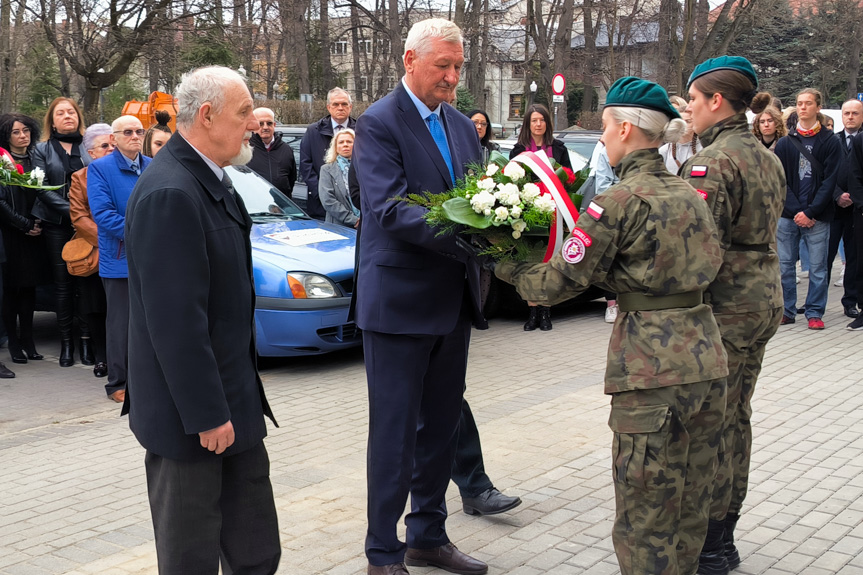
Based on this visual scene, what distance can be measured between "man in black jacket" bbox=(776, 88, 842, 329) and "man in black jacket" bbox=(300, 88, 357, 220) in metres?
4.86

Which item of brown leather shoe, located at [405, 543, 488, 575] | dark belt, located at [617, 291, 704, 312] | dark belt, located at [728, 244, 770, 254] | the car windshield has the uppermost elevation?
dark belt, located at [728, 244, 770, 254]

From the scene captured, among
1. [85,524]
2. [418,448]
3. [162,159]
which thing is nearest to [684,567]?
[418,448]

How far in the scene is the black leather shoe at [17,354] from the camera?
A: 8.45m

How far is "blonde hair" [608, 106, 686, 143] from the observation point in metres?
3.25


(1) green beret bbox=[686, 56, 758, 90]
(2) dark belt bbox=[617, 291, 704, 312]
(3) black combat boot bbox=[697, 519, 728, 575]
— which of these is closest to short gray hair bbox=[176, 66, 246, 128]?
(2) dark belt bbox=[617, 291, 704, 312]

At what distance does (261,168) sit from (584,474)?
21.2 feet

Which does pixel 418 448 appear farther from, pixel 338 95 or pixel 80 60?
pixel 80 60

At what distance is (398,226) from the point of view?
3.64 m

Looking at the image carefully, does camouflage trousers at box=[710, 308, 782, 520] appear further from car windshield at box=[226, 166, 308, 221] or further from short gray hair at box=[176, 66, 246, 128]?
car windshield at box=[226, 166, 308, 221]

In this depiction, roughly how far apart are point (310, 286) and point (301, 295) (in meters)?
0.12

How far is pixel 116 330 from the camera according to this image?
7188 mm

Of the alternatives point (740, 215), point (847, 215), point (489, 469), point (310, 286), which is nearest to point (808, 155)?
point (847, 215)

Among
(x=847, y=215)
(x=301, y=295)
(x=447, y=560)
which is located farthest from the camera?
(x=847, y=215)

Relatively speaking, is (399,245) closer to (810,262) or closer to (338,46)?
(810,262)
